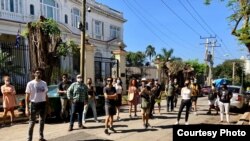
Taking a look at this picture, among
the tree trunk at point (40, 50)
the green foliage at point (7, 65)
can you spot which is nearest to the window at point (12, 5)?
the green foliage at point (7, 65)

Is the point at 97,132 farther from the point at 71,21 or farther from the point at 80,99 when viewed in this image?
the point at 71,21

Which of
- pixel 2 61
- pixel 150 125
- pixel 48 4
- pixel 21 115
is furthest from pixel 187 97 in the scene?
pixel 48 4

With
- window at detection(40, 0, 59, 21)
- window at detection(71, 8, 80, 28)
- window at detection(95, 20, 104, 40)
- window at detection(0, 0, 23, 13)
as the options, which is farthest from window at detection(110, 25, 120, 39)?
window at detection(0, 0, 23, 13)

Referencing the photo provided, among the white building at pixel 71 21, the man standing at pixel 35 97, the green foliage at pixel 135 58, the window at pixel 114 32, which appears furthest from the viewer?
the green foliage at pixel 135 58

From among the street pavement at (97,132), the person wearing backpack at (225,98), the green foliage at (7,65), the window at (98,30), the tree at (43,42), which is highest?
the window at (98,30)

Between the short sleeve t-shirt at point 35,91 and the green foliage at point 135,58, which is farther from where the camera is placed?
the green foliage at point 135,58

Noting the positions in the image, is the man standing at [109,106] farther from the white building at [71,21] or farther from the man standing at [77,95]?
the white building at [71,21]

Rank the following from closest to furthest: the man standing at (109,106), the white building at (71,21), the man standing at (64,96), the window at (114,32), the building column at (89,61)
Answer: the man standing at (109,106)
the man standing at (64,96)
the building column at (89,61)
the white building at (71,21)
the window at (114,32)

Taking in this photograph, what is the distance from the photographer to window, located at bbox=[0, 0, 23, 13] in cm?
2559

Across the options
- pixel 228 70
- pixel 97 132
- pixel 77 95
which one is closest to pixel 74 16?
pixel 77 95

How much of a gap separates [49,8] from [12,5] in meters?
4.79

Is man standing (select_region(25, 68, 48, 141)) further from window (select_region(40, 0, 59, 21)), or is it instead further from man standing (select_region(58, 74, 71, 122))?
window (select_region(40, 0, 59, 21))

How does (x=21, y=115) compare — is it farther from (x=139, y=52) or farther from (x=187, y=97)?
(x=139, y=52)

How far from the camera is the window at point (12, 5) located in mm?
25587
